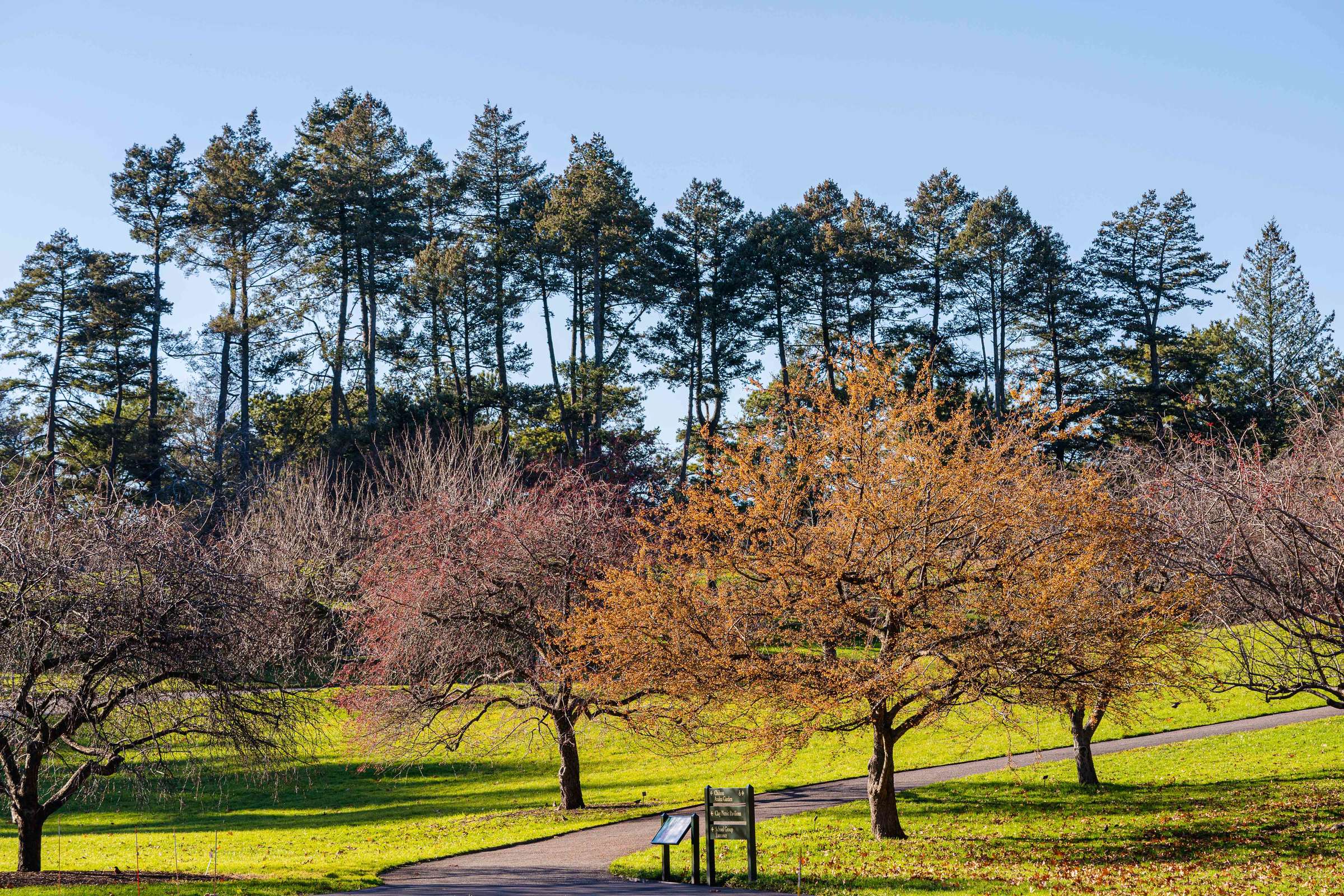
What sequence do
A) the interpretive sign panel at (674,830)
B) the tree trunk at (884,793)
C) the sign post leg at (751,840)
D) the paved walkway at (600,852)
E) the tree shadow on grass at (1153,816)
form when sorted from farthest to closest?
the tree trunk at (884,793) < the tree shadow on grass at (1153,816) < the paved walkway at (600,852) < the sign post leg at (751,840) < the interpretive sign panel at (674,830)

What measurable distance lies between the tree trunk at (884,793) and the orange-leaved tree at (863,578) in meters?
0.02

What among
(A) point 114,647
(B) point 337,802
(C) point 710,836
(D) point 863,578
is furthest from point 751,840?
(B) point 337,802

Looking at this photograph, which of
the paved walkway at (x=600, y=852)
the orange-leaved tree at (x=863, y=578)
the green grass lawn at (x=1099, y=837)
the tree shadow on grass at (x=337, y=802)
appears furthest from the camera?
the tree shadow on grass at (x=337, y=802)

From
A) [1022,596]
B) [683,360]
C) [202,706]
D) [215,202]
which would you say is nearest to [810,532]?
[1022,596]

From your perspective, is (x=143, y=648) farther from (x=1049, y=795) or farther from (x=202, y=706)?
(x=1049, y=795)

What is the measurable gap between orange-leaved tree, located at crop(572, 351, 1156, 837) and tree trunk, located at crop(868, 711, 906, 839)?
0.02 meters

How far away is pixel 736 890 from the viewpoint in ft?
43.6

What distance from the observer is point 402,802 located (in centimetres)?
2436

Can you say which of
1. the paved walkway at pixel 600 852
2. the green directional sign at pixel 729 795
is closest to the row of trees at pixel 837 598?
the green directional sign at pixel 729 795

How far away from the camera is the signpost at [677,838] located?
13.4 meters

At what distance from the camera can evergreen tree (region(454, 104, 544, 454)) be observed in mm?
48156

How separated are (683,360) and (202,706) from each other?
37.3 metres

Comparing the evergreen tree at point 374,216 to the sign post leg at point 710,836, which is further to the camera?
the evergreen tree at point 374,216

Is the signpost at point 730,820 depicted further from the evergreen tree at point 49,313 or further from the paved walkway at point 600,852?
the evergreen tree at point 49,313
